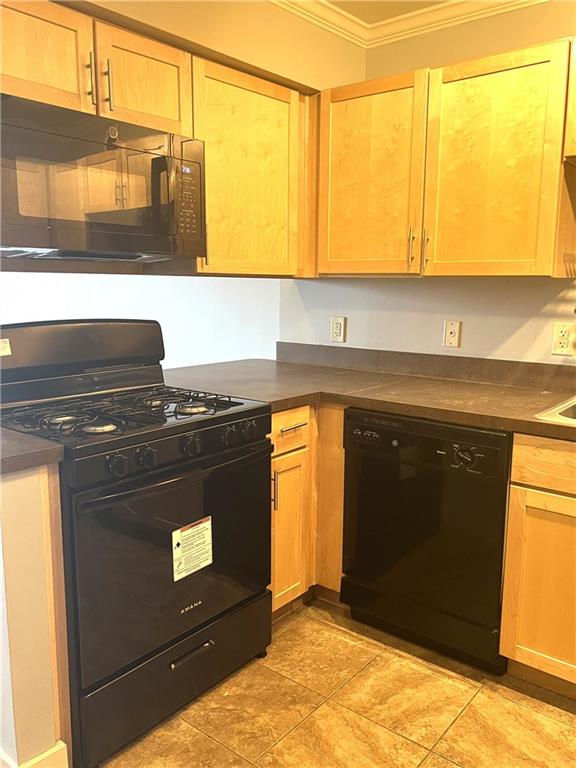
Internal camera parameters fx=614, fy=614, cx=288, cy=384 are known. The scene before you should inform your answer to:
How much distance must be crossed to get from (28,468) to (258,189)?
1.49 metres

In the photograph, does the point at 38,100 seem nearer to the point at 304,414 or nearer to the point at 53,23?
the point at 53,23

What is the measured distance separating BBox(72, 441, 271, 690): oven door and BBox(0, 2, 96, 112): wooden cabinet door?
1.15 meters

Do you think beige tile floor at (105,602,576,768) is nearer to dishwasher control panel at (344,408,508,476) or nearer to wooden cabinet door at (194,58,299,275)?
dishwasher control panel at (344,408,508,476)

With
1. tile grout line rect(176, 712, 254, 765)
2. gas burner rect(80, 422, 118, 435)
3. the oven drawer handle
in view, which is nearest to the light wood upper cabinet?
gas burner rect(80, 422, 118, 435)

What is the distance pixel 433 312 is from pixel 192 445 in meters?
1.38

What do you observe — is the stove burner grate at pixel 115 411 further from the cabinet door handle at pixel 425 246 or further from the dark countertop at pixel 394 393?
the cabinet door handle at pixel 425 246

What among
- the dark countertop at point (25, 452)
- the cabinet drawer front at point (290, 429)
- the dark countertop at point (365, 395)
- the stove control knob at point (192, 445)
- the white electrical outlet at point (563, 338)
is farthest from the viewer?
the white electrical outlet at point (563, 338)

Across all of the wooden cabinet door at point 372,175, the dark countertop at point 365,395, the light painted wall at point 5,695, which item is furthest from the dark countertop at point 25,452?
the wooden cabinet door at point 372,175


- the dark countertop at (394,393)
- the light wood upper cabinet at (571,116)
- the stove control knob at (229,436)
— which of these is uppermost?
the light wood upper cabinet at (571,116)

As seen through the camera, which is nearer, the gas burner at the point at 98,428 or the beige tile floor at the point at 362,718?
the gas burner at the point at 98,428

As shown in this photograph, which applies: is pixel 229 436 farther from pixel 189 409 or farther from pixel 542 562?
pixel 542 562

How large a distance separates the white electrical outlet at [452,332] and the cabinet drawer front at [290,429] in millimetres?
741

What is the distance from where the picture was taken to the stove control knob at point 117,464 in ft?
5.16

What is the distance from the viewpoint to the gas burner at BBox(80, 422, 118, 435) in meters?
1.62
